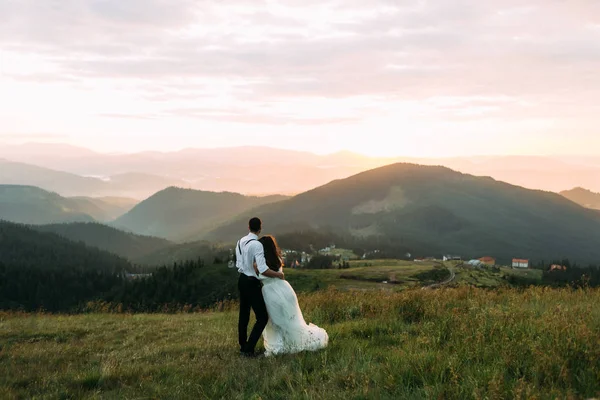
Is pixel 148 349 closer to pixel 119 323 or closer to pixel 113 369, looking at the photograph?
pixel 113 369

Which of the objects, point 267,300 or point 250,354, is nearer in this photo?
point 250,354

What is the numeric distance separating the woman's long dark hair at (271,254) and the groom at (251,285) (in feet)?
0.47

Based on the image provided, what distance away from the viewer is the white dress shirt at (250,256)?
10.3 meters

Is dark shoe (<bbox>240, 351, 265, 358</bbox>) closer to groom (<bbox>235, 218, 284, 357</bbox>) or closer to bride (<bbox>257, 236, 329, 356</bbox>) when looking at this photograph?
groom (<bbox>235, 218, 284, 357</bbox>)

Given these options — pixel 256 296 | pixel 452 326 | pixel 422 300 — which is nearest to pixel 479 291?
pixel 422 300

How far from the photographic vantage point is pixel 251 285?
10664 millimetres

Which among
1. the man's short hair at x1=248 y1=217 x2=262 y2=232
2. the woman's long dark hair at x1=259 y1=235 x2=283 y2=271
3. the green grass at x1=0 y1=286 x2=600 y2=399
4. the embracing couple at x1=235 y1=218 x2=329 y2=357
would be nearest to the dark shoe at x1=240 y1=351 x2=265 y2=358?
the embracing couple at x1=235 y1=218 x2=329 y2=357

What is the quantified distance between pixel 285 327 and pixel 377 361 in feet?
8.90

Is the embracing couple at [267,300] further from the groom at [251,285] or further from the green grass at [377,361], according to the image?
the green grass at [377,361]

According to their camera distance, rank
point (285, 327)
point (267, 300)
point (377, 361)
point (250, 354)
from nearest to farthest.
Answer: point (377, 361) < point (285, 327) < point (250, 354) < point (267, 300)

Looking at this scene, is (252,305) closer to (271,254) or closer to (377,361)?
(271,254)

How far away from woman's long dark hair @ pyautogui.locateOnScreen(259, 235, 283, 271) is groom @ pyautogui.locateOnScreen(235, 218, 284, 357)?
0.14 metres

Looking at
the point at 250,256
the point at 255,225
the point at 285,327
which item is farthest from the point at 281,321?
the point at 255,225

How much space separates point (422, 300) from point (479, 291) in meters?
3.67
